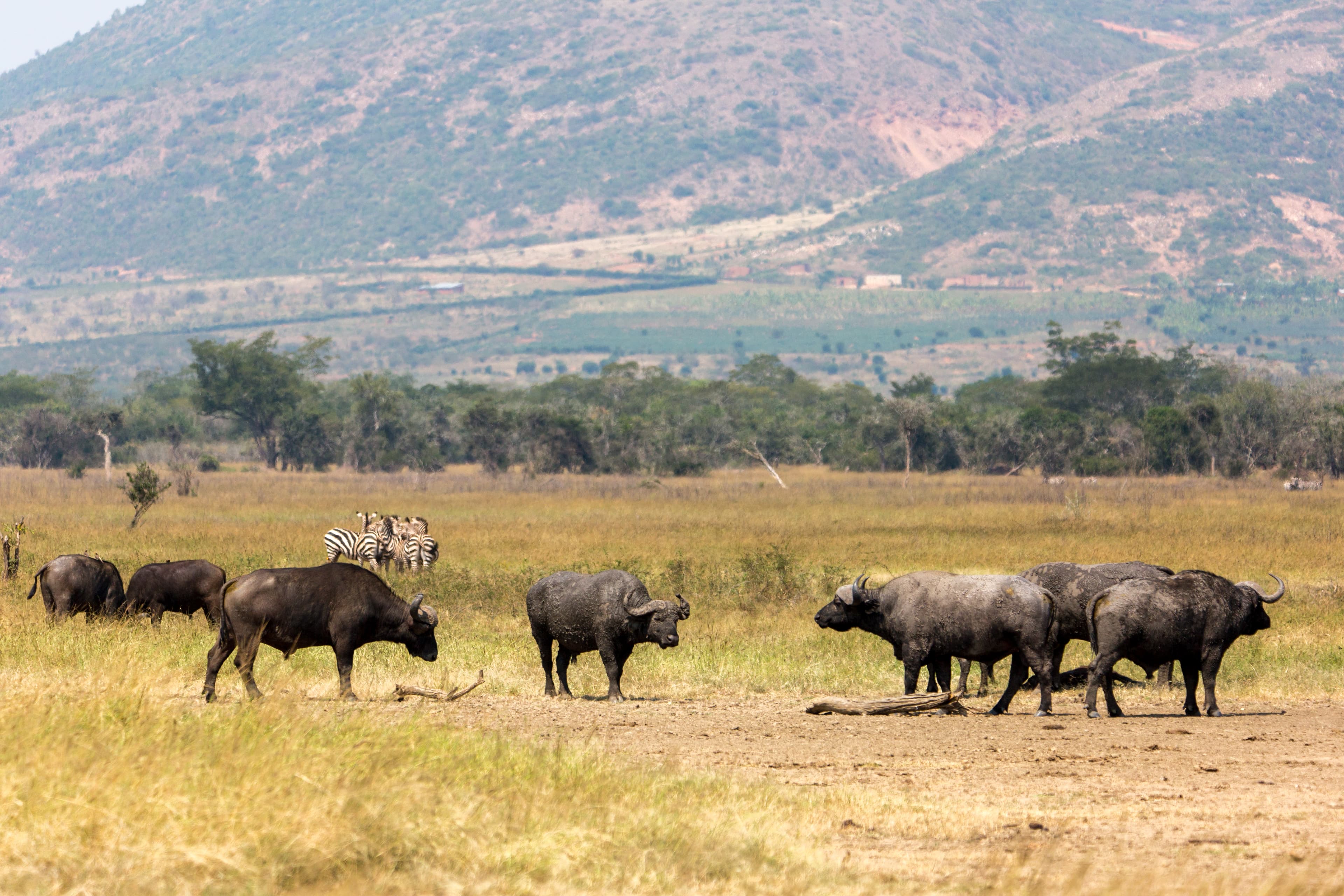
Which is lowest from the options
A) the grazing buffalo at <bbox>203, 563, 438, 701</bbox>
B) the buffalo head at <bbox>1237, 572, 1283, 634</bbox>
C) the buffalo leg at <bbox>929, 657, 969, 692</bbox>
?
the buffalo leg at <bbox>929, 657, 969, 692</bbox>

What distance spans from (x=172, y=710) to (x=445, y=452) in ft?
233

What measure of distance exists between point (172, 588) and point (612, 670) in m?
6.09

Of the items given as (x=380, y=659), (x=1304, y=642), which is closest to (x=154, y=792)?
(x=380, y=659)

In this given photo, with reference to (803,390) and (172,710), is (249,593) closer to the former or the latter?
(172,710)

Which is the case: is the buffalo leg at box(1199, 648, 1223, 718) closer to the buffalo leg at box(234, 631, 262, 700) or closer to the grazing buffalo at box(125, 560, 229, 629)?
the buffalo leg at box(234, 631, 262, 700)

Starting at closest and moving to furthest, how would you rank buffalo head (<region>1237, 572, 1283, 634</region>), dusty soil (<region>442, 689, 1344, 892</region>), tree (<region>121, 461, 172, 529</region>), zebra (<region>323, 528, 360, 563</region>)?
dusty soil (<region>442, 689, 1344, 892</region>), buffalo head (<region>1237, 572, 1283, 634</region>), zebra (<region>323, 528, 360, 563</region>), tree (<region>121, 461, 172, 529</region>)

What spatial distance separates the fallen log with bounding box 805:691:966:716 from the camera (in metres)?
13.7

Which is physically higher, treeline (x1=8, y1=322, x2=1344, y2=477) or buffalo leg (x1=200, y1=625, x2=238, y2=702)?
buffalo leg (x1=200, y1=625, x2=238, y2=702)

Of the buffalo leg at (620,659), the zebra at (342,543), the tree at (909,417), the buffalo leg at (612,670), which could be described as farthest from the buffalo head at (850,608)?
the tree at (909,417)

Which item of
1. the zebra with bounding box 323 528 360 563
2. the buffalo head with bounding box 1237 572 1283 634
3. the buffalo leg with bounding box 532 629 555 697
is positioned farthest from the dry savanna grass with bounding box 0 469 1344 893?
the zebra with bounding box 323 528 360 563

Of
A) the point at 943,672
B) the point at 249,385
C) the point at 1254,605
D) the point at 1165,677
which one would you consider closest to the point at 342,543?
the point at 943,672

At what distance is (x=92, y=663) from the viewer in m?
13.0

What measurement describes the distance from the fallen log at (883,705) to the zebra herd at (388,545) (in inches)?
563

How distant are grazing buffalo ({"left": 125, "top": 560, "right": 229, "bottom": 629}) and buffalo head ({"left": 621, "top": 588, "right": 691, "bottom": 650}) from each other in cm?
591
